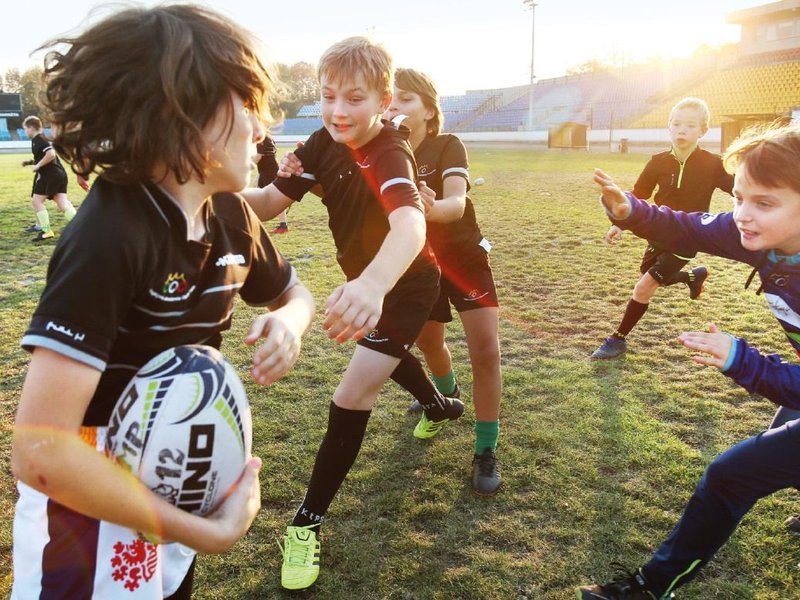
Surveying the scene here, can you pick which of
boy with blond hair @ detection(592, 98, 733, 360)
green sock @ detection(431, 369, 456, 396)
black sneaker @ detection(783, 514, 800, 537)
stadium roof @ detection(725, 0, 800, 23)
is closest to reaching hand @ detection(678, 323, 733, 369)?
black sneaker @ detection(783, 514, 800, 537)

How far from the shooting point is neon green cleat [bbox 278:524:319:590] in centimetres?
286

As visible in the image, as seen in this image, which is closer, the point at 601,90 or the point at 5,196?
the point at 5,196

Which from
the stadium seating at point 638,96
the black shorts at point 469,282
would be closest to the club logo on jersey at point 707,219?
the black shorts at point 469,282

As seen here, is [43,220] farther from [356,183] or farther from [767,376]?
[767,376]

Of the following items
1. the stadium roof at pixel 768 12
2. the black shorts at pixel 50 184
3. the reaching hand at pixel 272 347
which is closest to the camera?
the reaching hand at pixel 272 347

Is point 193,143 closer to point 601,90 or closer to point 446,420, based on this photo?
point 446,420

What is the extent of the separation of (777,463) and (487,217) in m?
11.2

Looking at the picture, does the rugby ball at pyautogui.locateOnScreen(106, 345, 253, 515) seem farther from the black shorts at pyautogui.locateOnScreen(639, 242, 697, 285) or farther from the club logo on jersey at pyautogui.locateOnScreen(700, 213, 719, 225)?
the black shorts at pyautogui.locateOnScreen(639, 242, 697, 285)

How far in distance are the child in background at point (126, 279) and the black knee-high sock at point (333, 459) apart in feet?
4.37

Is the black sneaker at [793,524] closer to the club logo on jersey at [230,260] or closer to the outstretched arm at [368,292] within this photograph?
the outstretched arm at [368,292]

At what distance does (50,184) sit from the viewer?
11.9 m

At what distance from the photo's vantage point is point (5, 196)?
687 inches

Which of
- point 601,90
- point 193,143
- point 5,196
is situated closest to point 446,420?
point 193,143

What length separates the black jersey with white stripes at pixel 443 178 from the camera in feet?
12.6
